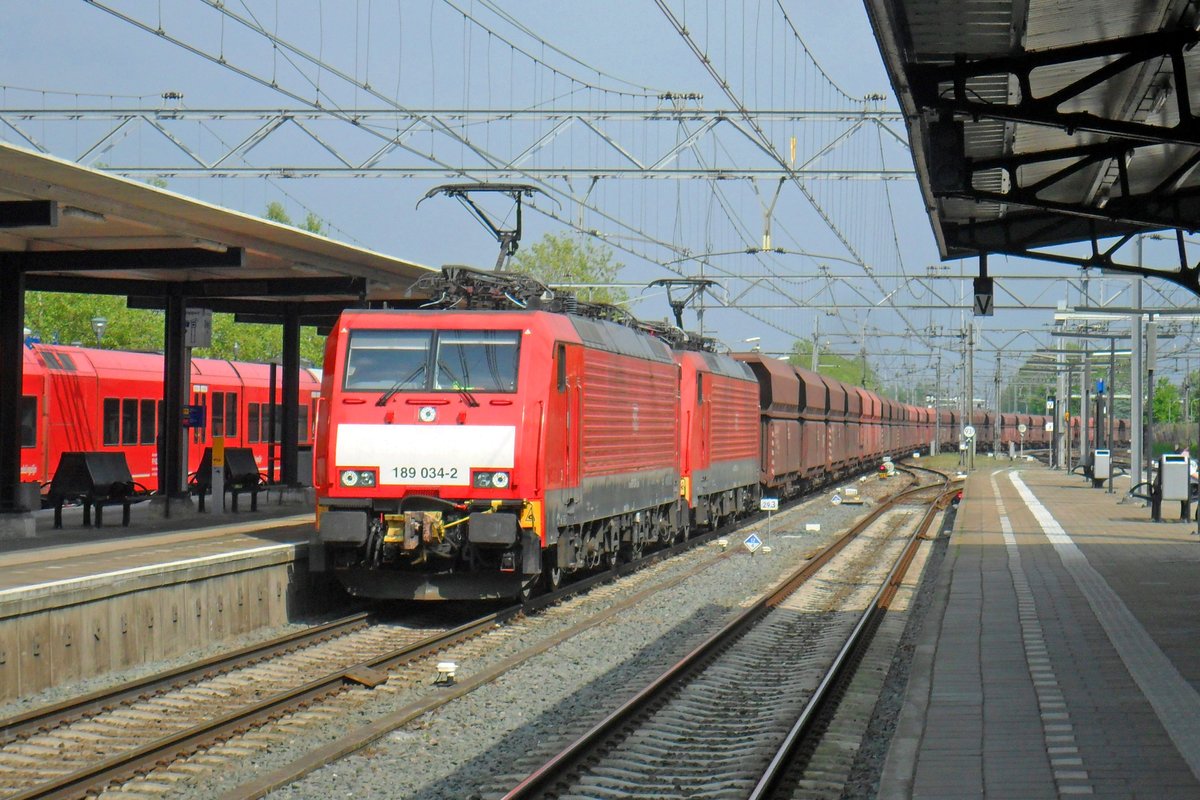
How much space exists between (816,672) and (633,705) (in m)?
2.52

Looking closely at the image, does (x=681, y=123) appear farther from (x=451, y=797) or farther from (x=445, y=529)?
(x=451, y=797)

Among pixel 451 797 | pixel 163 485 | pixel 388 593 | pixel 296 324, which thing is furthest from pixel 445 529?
pixel 296 324

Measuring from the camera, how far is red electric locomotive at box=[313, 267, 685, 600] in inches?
532

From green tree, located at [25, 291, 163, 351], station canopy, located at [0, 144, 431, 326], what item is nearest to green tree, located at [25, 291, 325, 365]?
green tree, located at [25, 291, 163, 351]

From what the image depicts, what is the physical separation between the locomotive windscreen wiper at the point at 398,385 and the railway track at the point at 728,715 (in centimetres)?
391

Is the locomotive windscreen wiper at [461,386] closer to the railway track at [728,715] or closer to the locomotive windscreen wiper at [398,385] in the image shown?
the locomotive windscreen wiper at [398,385]

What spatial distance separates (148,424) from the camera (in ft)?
92.5

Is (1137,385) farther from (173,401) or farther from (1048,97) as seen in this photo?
(1048,97)

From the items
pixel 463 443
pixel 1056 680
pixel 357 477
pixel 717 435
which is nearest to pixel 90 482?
pixel 357 477

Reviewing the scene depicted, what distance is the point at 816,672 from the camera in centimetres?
1155

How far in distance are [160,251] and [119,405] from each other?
9.31 metres

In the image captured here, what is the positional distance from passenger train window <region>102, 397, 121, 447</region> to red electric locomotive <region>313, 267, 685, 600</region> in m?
14.0

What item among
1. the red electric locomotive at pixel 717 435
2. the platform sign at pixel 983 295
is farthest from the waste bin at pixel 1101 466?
the platform sign at pixel 983 295

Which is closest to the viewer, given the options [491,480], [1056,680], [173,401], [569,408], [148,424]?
[1056,680]
